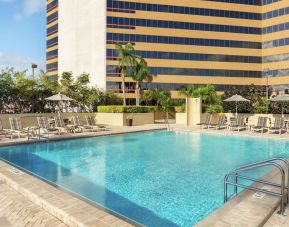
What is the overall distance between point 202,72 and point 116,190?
159 ft

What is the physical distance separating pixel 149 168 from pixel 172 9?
46898 mm

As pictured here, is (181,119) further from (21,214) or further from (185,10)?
(185,10)

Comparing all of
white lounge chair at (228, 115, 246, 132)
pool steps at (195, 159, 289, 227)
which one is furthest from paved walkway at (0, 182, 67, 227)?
white lounge chair at (228, 115, 246, 132)

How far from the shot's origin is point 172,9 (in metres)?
54.5

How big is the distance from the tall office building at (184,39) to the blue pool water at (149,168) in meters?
34.3

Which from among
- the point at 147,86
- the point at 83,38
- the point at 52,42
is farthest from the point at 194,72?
the point at 52,42

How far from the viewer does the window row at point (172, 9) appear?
52844 mm

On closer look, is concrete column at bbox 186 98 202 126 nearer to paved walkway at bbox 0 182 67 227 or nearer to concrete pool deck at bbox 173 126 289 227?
concrete pool deck at bbox 173 126 289 227

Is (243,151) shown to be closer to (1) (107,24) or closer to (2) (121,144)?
(2) (121,144)

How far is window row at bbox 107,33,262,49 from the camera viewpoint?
5272 cm

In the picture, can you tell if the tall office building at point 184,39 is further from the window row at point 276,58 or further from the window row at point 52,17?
the window row at point 52,17

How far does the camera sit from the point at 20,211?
618 centimetres

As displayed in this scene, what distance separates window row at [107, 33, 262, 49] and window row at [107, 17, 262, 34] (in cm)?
187

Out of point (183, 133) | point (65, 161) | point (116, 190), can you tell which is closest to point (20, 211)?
point (116, 190)
